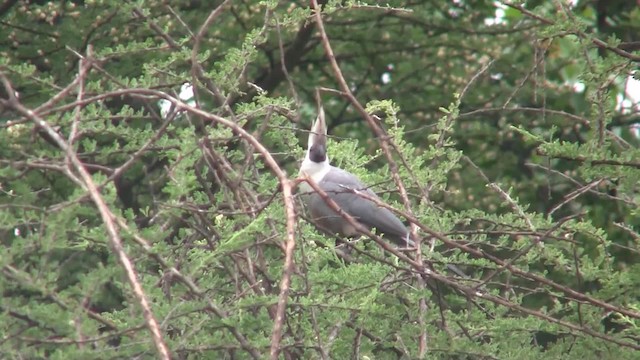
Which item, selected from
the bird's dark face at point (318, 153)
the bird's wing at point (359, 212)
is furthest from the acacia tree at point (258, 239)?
the bird's dark face at point (318, 153)

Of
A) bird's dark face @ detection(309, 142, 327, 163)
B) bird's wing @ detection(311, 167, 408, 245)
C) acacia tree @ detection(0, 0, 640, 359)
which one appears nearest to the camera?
acacia tree @ detection(0, 0, 640, 359)

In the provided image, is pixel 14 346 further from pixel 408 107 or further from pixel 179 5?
pixel 408 107

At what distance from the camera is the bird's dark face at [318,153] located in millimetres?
6348

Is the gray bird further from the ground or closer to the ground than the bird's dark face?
closer to the ground

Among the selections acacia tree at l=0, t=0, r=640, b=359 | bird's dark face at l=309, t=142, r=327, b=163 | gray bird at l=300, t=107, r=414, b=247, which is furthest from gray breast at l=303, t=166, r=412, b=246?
acacia tree at l=0, t=0, r=640, b=359

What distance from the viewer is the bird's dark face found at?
20.8 feet

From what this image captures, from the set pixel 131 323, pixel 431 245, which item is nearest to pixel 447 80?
pixel 431 245

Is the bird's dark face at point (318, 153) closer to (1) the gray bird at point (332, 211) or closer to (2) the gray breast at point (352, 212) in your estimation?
(1) the gray bird at point (332, 211)

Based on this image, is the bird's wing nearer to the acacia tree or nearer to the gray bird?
the gray bird

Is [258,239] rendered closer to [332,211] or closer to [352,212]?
[332,211]

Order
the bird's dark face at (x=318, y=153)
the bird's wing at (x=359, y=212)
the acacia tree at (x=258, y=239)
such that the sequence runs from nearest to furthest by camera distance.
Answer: the acacia tree at (x=258, y=239) → the bird's wing at (x=359, y=212) → the bird's dark face at (x=318, y=153)

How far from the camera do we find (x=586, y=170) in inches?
154

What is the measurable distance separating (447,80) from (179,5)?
2.17m

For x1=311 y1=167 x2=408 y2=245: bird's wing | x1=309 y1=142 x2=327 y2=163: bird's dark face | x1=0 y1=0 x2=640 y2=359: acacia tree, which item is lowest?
x1=311 y1=167 x2=408 y2=245: bird's wing
